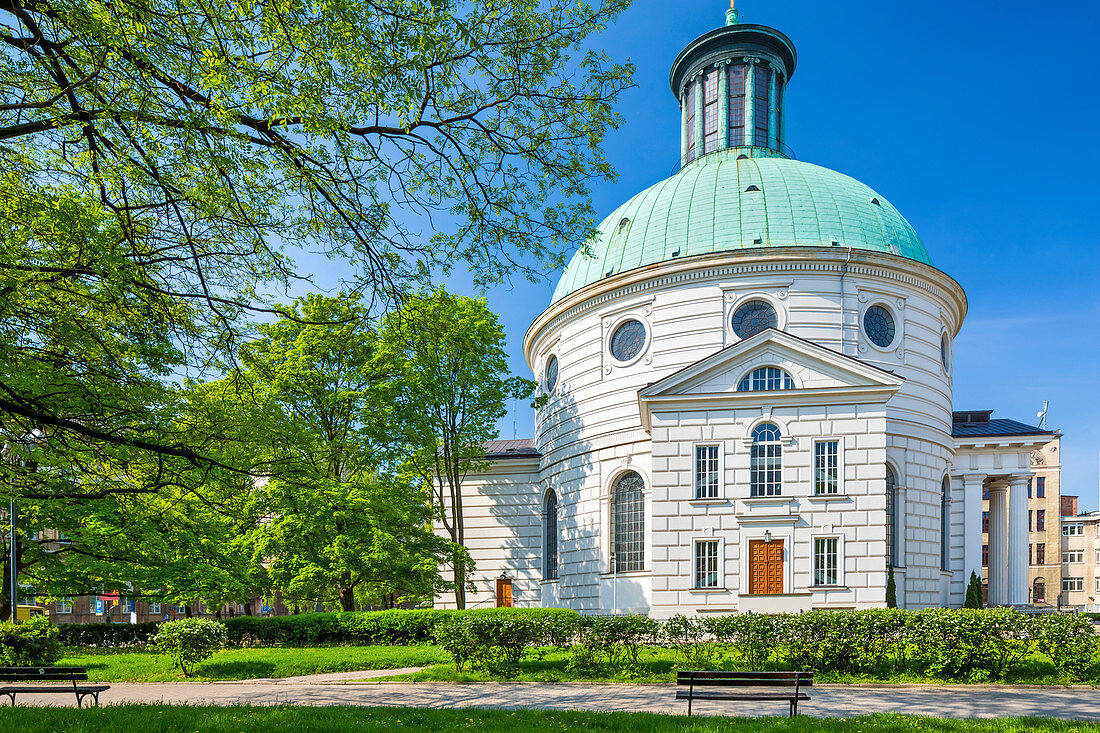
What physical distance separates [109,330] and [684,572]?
18.6 metres

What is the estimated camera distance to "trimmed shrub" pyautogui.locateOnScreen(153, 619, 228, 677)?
17109mm

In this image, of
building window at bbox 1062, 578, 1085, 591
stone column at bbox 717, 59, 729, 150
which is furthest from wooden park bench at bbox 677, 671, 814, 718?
building window at bbox 1062, 578, 1085, 591

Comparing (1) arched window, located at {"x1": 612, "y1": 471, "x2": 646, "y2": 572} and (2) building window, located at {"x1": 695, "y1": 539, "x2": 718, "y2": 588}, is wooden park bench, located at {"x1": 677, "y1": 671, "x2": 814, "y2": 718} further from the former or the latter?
(1) arched window, located at {"x1": 612, "y1": 471, "x2": 646, "y2": 572}

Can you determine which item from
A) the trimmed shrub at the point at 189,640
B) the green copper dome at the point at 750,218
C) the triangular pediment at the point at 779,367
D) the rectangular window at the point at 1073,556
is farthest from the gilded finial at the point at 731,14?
the rectangular window at the point at 1073,556

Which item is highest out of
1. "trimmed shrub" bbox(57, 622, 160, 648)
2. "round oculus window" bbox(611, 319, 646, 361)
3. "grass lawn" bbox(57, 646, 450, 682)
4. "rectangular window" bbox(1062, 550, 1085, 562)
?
"round oculus window" bbox(611, 319, 646, 361)

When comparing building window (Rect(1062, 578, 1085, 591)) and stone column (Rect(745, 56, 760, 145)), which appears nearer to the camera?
stone column (Rect(745, 56, 760, 145))

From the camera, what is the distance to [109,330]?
12.2 meters

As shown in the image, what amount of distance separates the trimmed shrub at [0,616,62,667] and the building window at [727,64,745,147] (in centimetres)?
3436

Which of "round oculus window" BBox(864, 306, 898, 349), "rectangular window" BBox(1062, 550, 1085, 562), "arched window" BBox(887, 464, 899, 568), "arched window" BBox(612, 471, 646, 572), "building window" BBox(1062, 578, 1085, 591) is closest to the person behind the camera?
"arched window" BBox(887, 464, 899, 568)

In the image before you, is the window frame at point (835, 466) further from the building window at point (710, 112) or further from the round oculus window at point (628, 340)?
the building window at point (710, 112)

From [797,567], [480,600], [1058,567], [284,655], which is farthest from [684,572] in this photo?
[1058,567]

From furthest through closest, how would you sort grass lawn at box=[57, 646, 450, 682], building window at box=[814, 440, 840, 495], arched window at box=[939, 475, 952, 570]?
arched window at box=[939, 475, 952, 570]
building window at box=[814, 440, 840, 495]
grass lawn at box=[57, 646, 450, 682]

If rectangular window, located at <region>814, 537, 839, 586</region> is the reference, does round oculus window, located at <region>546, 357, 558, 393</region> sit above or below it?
above

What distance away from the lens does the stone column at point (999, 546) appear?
3424 centimetres
